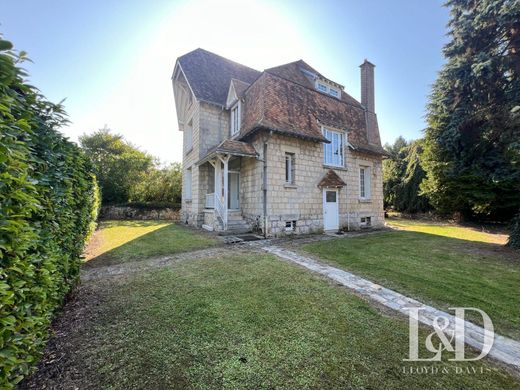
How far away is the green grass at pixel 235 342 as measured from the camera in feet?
7.07

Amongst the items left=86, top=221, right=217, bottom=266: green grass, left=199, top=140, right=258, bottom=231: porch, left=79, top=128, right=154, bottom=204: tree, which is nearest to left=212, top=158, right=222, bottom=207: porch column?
left=199, top=140, right=258, bottom=231: porch

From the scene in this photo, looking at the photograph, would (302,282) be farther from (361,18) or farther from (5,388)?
(361,18)

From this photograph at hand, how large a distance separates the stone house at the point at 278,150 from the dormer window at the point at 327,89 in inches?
2.3

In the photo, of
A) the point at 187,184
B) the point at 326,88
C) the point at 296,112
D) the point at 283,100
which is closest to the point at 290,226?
the point at 296,112

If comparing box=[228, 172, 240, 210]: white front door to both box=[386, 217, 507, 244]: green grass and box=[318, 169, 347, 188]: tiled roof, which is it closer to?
box=[318, 169, 347, 188]: tiled roof

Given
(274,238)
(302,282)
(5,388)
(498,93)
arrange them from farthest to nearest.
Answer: (498,93)
(274,238)
(302,282)
(5,388)

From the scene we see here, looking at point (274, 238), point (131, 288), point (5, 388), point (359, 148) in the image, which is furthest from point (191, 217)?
point (5, 388)

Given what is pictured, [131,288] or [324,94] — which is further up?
[324,94]

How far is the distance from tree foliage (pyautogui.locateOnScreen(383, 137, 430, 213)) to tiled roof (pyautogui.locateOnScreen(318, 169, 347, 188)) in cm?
1164

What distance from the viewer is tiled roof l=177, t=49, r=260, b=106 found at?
1347 centimetres

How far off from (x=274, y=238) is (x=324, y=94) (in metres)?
9.19

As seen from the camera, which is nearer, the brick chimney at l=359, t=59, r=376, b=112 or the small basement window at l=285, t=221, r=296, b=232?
the small basement window at l=285, t=221, r=296, b=232

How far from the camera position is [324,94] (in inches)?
525

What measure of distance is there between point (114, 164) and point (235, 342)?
22652 mm
